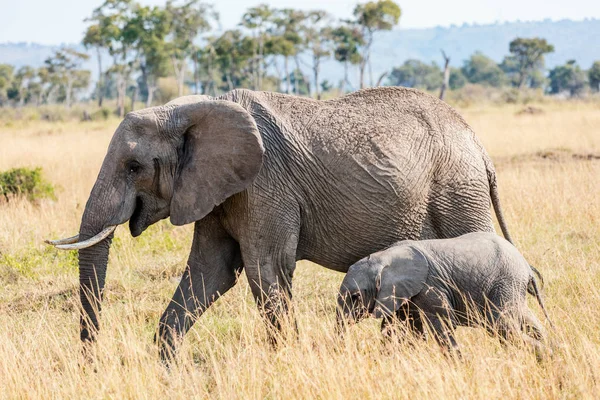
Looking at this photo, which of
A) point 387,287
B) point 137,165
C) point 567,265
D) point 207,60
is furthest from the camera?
point 207,60

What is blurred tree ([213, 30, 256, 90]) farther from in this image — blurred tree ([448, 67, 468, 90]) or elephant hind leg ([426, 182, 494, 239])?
elephant hind leg ([426, 182, 494, 239])

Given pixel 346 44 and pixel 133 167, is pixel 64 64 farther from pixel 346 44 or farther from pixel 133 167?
pixel 133 167

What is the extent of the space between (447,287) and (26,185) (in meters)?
7.81

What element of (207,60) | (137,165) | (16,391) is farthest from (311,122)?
(207,60)

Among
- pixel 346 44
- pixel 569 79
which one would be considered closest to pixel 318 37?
pixel 346 44

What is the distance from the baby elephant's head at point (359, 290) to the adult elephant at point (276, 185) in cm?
53

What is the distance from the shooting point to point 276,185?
4824mm

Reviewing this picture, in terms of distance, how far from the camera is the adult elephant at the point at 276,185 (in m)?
4.69

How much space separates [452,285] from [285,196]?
1.12 metres

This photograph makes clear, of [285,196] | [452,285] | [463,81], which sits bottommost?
[463,81]

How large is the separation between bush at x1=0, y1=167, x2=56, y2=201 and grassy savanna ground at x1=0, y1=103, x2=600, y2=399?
233 mm

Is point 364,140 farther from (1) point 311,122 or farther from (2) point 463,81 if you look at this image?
(2) point 463,81

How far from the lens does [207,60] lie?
58.8m

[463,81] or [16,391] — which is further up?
[16,391]
